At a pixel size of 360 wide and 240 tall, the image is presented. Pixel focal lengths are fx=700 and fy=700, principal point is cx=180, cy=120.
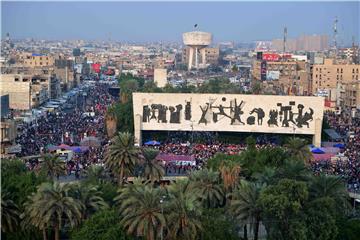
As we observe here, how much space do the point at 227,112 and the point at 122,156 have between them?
52.1 feet

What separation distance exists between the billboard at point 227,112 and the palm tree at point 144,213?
2262 cm

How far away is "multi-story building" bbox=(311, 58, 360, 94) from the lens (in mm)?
81750

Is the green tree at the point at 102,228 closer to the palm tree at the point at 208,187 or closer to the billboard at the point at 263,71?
the palm tree at the point at 208,187

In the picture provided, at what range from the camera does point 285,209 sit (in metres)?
23.0

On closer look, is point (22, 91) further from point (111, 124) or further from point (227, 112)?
point (227, 112)

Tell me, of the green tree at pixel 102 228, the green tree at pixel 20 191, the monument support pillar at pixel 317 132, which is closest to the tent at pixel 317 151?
the monument support pillar at pixel 317 132

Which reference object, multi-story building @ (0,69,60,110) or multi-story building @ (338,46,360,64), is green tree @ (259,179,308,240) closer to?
multi-story building @ (0,69,60,110)

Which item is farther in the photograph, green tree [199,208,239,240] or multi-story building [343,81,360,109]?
multi-story building [343,81,360,109]

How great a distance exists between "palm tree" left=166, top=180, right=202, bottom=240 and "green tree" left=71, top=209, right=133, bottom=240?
169 centimetres

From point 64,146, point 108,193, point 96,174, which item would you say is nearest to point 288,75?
point 64,146

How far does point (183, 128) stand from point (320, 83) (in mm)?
41574

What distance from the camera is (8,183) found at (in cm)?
2511

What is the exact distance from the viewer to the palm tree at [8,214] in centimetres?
2308

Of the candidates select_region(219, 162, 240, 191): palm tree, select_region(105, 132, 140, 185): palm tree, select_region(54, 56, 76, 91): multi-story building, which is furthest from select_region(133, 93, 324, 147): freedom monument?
select_region(54, 56, 76, 91): multi-story building
